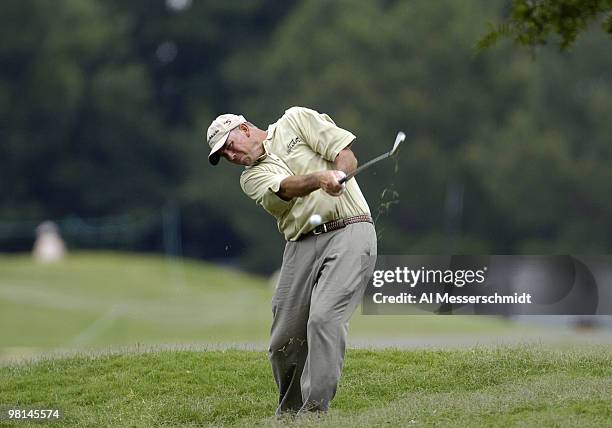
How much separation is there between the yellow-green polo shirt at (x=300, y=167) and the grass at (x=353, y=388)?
1.33 meters

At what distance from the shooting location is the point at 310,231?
31.3 feet

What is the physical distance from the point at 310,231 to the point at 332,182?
753mm

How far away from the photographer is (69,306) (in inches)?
1855


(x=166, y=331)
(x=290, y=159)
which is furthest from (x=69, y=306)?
(x=290, y=159)

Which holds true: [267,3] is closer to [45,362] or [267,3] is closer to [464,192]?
[464,192]

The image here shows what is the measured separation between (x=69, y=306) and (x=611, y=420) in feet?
130

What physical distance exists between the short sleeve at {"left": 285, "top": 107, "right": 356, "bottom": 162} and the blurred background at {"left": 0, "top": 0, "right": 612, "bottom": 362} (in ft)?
136

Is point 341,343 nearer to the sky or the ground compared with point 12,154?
nearer to the ground

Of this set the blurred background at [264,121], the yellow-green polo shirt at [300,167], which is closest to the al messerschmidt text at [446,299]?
the yellow-green polo shirt at [300,167]

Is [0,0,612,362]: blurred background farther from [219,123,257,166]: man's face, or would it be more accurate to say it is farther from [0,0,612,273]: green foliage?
[219,123,257,166]: man's face

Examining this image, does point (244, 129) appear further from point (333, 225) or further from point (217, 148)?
point (333, 225)

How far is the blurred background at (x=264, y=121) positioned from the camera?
57.0m

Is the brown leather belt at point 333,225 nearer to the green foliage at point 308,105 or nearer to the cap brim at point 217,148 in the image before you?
the cap brim at point 217,148

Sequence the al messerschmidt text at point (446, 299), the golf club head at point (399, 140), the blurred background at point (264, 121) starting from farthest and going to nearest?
the blurred background at point (264, 121)
the al messerschmidt text at point (446, 299)
the golf club head at point (399, 140)
